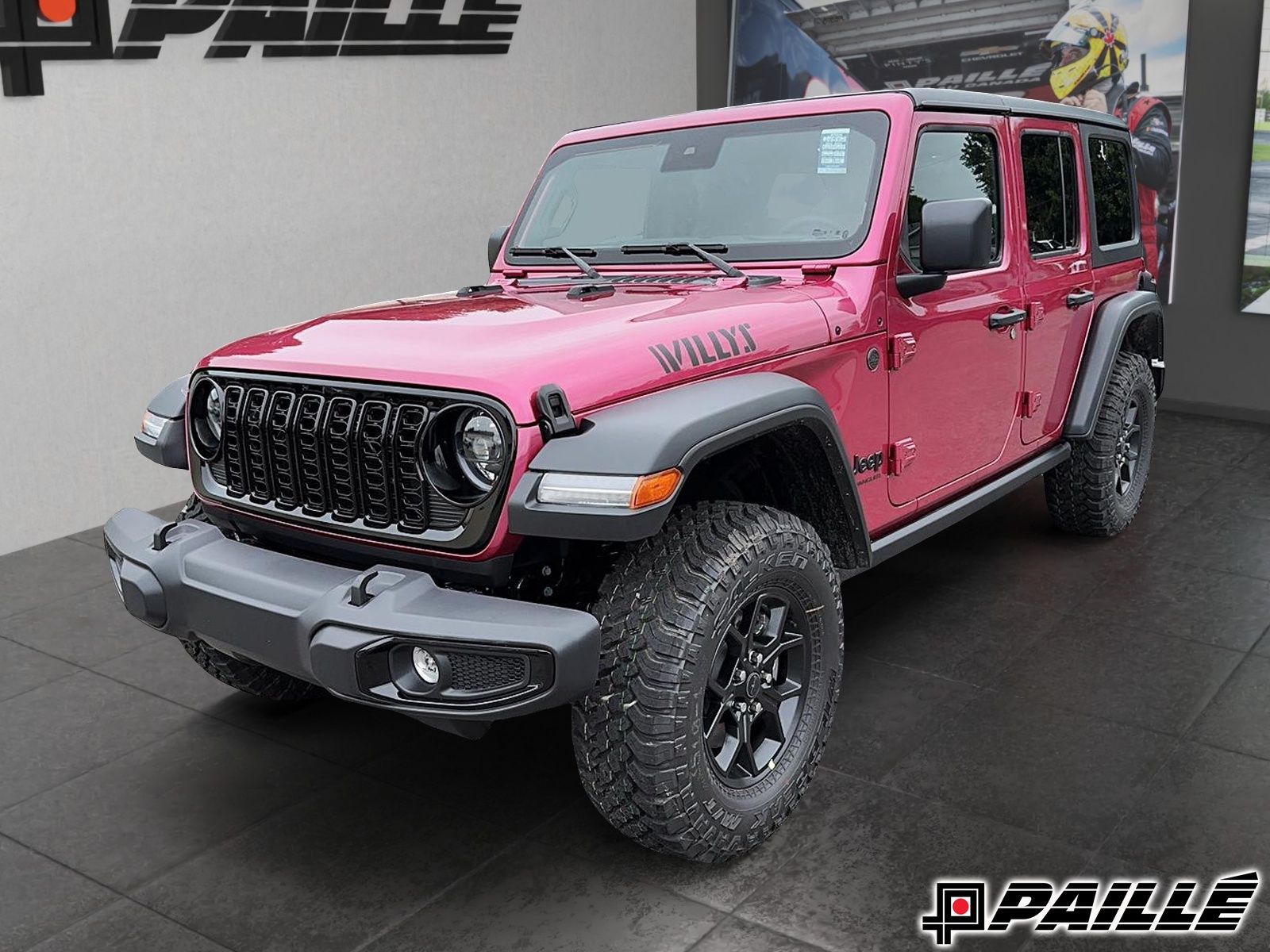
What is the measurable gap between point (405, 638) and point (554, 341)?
0.76 m

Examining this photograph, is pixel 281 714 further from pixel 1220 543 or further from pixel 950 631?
pixel 1220 543

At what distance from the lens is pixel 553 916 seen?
268 centimetres

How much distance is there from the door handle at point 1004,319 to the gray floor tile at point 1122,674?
108 cm

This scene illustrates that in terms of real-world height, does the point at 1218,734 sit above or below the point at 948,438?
below

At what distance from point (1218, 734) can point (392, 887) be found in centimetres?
229

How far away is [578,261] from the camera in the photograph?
3.80m

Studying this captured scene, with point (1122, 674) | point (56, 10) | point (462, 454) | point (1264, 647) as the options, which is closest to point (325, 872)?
point (462, 454)

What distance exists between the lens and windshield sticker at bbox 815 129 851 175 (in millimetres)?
3559

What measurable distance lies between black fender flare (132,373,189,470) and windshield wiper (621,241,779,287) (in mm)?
1362

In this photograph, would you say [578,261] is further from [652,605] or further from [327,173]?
[327,173]

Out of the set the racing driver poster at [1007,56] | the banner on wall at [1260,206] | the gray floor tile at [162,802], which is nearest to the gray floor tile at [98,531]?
the gray floor tile at [162,802]

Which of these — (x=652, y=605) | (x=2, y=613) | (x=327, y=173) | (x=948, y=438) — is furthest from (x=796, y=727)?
(x=327, y=173)

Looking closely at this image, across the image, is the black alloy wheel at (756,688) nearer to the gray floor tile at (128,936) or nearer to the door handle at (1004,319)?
the gray floor tile at (128,936)

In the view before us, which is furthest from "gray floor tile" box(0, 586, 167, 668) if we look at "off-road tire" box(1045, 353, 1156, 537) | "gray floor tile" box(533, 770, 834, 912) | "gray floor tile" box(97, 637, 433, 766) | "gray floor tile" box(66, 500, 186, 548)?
"off-road tire" box(1045, 353, 1156, 537)
